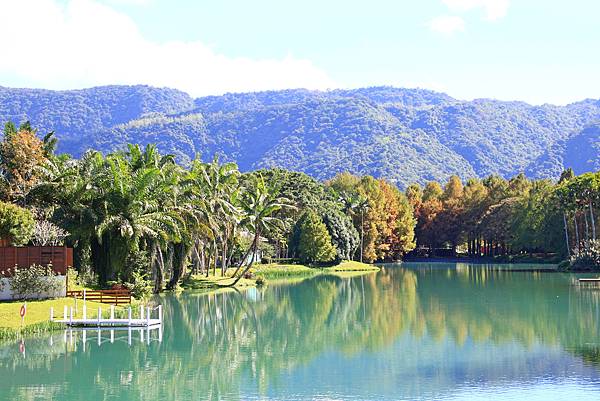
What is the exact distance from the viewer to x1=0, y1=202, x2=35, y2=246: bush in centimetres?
4769

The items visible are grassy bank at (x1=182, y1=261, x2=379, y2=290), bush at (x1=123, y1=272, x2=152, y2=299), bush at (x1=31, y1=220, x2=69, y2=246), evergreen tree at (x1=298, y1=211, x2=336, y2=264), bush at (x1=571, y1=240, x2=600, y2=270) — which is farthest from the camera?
evergreen tree at (x1=298, y1=211, x2=336, y2=264)

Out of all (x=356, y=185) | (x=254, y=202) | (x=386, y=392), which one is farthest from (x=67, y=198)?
(x=356, y=185)

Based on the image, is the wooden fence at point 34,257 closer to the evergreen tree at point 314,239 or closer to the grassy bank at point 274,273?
the grassy bank at point 274,273

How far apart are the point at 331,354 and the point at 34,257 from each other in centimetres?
1987

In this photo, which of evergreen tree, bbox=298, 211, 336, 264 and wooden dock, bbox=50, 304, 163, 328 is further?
evergreen tree, bbox=298, 211, 336, 264

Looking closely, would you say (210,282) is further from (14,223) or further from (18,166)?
(14,223)

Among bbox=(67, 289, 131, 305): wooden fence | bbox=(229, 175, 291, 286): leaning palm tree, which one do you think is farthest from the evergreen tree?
bbox=(67, 289, 131, 305): wooden fence

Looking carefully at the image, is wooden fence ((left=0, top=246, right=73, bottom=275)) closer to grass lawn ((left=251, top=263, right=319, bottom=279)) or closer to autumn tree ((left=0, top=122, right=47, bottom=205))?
Answer: autumn tree ((left=0, top=122, right=47, bottom=205))

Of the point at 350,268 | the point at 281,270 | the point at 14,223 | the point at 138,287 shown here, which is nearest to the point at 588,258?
the point at 350,268

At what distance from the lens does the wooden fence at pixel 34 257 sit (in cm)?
4522

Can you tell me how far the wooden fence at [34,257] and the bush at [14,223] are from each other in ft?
9.10

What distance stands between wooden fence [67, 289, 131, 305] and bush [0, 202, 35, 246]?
475cm

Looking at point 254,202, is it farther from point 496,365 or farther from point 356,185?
point 356,185

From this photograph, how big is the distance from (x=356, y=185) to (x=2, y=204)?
91336mm
